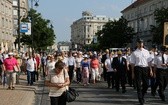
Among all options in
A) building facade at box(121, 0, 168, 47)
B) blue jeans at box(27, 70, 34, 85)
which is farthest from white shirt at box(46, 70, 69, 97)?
building facade at box(121, 0, 168, 47)

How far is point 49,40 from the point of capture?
54.5 m

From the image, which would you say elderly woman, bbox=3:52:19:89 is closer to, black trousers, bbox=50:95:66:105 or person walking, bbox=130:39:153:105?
person walking, bbox=130:39:153:105

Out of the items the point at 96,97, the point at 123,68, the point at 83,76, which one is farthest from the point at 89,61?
the point at 96,97

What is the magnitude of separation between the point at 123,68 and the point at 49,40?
36.4m

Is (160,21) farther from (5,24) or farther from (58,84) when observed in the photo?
(58,84)

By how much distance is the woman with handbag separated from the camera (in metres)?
9.45

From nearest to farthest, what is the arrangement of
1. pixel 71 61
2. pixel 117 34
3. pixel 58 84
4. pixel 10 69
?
pixel 58 84, pixel 10 69, pixel 71 61, pixel 117 34

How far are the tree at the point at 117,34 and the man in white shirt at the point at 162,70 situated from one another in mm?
79995

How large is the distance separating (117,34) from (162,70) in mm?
80708

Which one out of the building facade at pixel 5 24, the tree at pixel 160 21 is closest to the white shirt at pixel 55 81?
the tree at pixel 160 21

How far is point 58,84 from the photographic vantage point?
31.2ft

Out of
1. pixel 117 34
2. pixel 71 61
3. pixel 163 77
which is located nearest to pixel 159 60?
pixel 163 77

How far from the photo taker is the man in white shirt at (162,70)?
14.9m

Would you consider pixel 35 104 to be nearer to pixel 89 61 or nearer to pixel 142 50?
pixel 142 50
